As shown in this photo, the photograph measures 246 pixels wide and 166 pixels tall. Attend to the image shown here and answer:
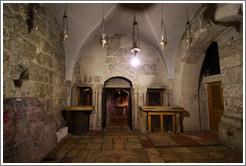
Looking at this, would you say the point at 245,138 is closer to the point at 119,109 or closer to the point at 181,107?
the point at 181,107

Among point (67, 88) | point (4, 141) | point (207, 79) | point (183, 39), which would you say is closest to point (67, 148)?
point (4, 141)

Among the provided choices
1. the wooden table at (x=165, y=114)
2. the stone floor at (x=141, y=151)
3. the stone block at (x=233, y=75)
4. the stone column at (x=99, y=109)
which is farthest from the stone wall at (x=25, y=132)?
the stone block at (x=233, y=75)

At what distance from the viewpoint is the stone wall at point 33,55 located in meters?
2.20

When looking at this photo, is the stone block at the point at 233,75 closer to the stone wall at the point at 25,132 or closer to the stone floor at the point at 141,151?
the stone floor at the point at 141,151

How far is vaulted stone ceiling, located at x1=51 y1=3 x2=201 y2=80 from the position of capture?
11.8 feet

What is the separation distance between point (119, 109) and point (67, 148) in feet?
31.5

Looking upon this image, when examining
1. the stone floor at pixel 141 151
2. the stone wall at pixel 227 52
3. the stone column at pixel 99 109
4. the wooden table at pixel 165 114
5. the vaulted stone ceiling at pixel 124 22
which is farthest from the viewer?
the stone column at pixel 99 109

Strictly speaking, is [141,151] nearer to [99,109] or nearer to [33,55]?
[99,109]

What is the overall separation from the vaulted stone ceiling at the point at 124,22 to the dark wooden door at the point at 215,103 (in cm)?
166

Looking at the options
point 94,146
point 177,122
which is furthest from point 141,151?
point 177,122

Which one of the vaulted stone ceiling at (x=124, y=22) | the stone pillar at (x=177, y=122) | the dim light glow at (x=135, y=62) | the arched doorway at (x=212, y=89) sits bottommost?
the stone pillar at (x=177, y=122)

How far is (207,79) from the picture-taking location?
4.82 m

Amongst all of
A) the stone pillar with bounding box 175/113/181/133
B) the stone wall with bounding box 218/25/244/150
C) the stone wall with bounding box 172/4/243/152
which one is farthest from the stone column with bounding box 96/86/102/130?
the stone wall with bounding box 218/25/244/150

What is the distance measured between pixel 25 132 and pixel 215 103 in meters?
6.05
